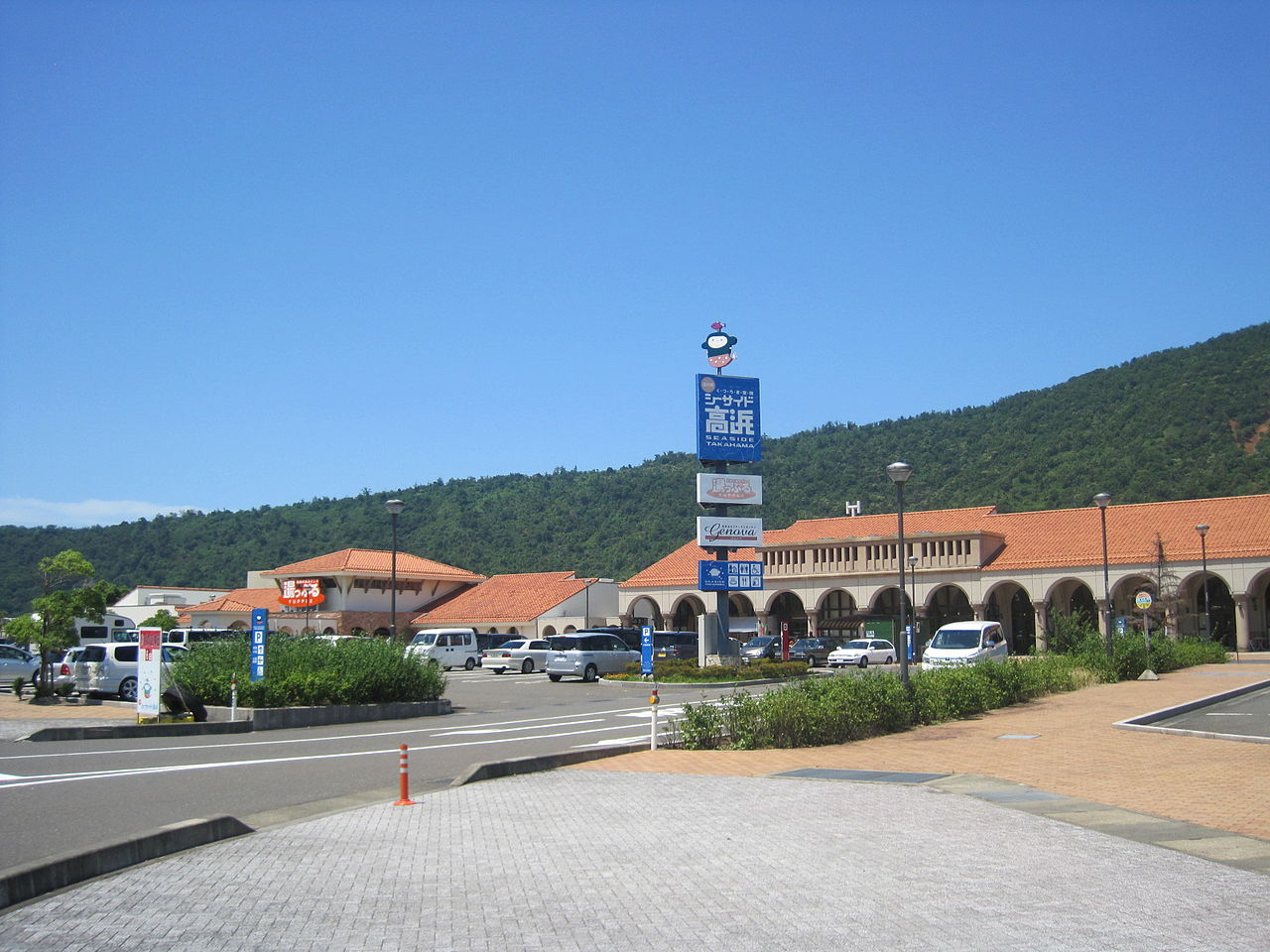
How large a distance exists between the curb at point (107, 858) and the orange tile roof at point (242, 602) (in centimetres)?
6401

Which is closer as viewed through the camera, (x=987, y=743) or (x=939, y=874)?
(x=939, y=874)

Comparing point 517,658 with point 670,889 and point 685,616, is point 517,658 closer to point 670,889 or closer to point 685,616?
point 685,616

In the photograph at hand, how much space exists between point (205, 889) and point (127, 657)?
71.6 feet

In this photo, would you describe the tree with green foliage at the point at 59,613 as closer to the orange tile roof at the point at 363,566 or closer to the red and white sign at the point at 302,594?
the red and white sign at the point at 302,594

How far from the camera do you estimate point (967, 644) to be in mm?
28875

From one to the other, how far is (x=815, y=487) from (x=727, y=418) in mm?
69462

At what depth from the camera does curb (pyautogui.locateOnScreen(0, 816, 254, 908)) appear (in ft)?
23.2

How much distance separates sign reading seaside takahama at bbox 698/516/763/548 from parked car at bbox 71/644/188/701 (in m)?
16.4

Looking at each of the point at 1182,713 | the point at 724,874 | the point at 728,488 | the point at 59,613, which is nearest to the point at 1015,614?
the point at 728,488

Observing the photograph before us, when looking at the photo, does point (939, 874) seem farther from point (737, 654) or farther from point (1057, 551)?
point (1057, 551)

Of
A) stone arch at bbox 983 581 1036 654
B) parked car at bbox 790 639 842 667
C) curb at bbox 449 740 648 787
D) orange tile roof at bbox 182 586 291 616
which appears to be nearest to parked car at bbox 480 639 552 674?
parked car at bbox 790 639 842 667

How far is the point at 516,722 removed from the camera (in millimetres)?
21641

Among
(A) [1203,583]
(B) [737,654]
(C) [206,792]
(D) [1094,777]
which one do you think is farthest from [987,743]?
(A) [1203,583]

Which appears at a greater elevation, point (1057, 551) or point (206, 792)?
point (1057, 551)
